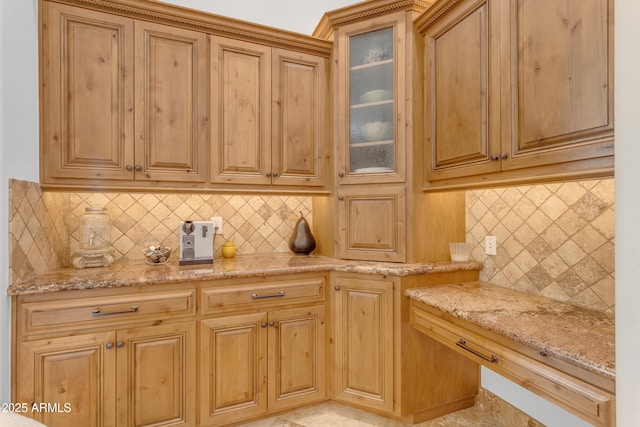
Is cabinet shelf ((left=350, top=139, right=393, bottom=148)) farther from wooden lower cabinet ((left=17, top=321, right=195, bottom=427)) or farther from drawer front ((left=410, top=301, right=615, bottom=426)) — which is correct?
wooden lower cabinet ((left=17, top=321, right=195, bottom=427))

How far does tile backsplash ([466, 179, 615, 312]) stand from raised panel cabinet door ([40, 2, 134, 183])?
2204 millimetres

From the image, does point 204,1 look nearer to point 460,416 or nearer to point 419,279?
point 419,279

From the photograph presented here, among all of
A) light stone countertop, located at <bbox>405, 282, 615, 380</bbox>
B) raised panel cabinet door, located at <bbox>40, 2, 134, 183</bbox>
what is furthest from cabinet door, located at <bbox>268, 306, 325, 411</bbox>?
raised panel cabinet door, located at <bbox>40, 2, 134, 183</bbox>

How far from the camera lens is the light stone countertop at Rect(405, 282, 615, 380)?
1039mm

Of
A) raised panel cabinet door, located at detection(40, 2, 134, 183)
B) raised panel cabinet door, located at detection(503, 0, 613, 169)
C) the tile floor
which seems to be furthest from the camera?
the tile floor

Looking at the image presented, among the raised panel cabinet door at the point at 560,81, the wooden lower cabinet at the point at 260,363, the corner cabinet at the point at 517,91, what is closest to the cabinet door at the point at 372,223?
the corner cabinet at the point at 517,91

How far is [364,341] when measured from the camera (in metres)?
1.95

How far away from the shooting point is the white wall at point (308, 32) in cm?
74

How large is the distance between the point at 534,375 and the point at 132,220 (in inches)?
92.4

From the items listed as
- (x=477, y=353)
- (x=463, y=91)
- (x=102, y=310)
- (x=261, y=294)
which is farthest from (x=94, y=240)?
(x=463, y=91)

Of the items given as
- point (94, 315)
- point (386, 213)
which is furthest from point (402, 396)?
point (94, 315)

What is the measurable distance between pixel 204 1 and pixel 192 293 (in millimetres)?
2193

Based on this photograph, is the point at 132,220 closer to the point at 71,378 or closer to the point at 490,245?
the point at 71,378

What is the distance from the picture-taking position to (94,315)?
60.6 inches
